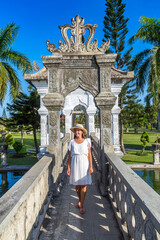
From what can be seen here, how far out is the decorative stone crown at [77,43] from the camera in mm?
4324

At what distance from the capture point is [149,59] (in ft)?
37.3

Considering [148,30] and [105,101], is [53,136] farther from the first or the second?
[148,30]

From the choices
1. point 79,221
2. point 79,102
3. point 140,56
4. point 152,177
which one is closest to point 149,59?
point 140,56

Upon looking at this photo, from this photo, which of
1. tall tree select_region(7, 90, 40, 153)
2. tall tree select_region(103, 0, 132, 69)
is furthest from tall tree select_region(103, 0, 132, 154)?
tall tree select_region(7, 90, 40, 153)

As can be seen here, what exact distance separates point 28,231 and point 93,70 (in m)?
3.55

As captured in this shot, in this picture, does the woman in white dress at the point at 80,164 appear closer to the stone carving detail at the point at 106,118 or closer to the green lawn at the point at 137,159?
the stone carving detail at the point at 106,118

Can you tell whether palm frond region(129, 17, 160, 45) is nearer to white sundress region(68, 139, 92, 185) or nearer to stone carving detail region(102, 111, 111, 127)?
stone carving detail region(102, 111, 111, 127)

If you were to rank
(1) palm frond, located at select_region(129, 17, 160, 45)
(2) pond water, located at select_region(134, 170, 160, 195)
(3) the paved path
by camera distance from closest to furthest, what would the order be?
(3) the paved path, (2) pond water, located at select_region(134, 170, 160, 195), (1) palm frond, located at select_region(129, 17, 160, 45)

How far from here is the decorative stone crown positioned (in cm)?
432

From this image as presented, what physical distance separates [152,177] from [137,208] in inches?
353

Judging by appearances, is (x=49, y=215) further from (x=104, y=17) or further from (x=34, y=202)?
(x=104, y=17)

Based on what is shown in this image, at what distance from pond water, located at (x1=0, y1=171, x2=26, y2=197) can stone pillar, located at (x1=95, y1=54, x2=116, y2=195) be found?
6474mm

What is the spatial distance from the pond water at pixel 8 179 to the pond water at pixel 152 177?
7242mm

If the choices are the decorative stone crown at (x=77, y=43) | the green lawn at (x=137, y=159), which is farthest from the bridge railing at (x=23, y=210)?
the green lawn at (x=137, y=159)
